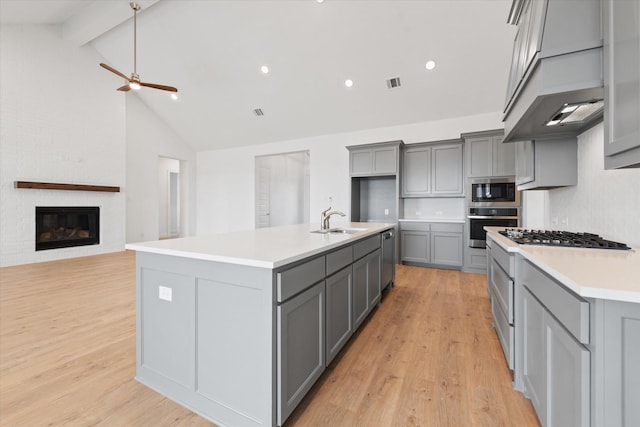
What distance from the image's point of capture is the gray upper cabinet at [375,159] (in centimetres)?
518

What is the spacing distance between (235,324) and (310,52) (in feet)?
15.0

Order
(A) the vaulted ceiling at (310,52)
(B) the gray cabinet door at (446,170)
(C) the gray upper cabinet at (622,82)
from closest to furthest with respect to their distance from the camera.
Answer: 1. (C) the gray upper cabinet at (622,82)
2. (A) the vaulted ceiling at (310,52)
3. (B) the gray cabinet door at (446,170)

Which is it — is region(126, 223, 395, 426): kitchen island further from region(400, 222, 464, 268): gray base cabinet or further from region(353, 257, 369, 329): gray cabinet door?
region(400, 222, 464, 268): gray base cabinet

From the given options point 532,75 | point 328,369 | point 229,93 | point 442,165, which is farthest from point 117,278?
point 442,165

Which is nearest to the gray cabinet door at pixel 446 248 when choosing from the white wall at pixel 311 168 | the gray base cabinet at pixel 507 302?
the white wall at pixel 311 168

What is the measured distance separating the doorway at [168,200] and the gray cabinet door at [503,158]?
8.69 m

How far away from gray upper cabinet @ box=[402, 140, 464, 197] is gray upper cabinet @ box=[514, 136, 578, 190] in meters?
2.38

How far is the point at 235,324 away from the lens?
1.38 meters

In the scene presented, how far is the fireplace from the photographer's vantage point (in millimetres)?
5215

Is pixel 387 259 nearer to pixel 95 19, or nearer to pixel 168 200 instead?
pixel 95 19

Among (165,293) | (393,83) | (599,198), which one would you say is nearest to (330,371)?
(165,293)

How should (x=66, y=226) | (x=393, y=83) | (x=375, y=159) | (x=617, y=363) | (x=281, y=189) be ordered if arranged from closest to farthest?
1. (x=617, y=363)
2. (x=393, y=83)
3. (x=375, y=159)
4. (x=66, y=226)
5. (x=281, y=189)

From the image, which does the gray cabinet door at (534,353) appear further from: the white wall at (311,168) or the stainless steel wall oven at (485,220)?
the white wall at (311,168)

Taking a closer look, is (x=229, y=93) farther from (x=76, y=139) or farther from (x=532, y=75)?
(x=532, y=75)
